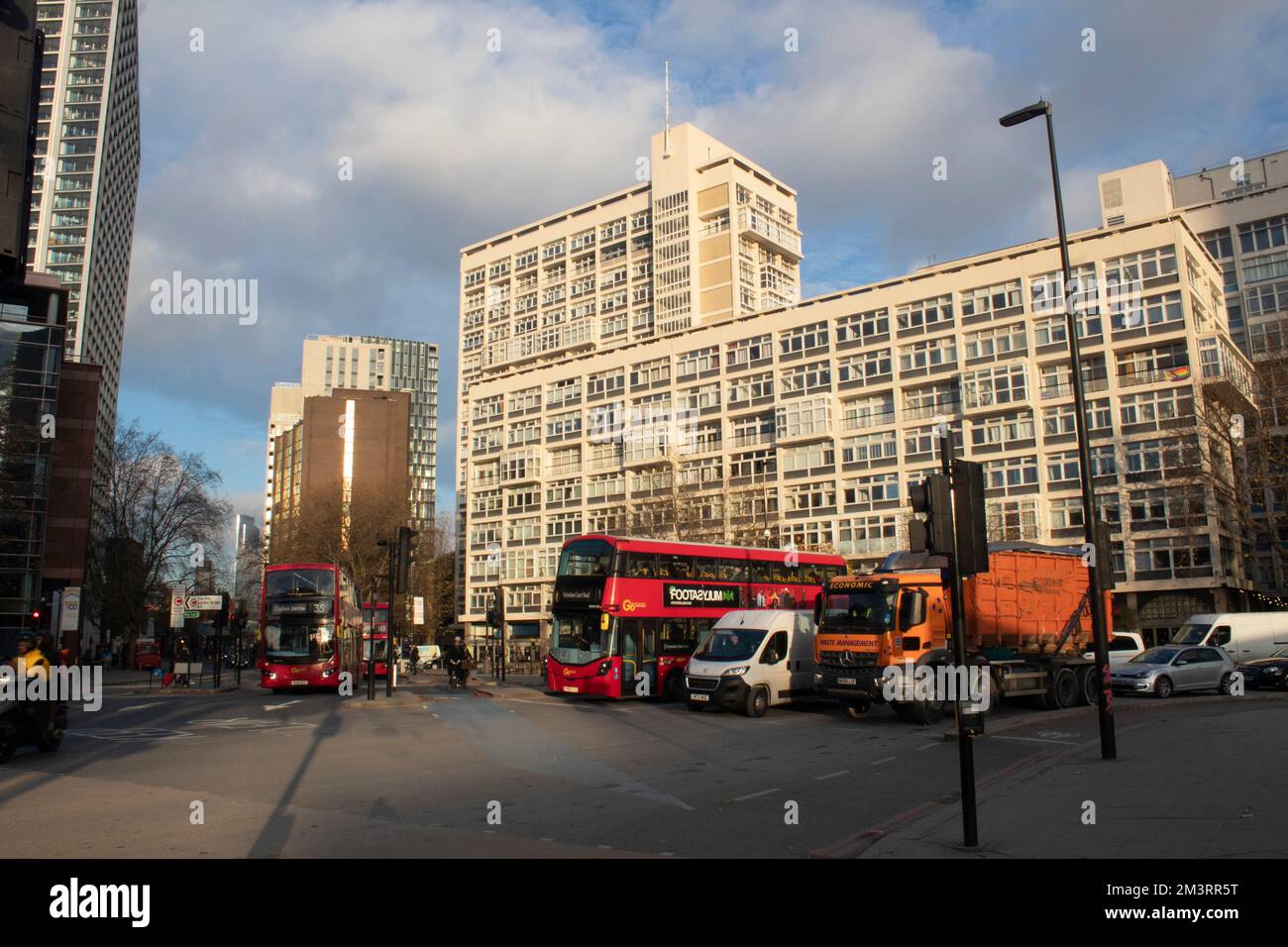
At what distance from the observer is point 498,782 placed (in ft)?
38.9

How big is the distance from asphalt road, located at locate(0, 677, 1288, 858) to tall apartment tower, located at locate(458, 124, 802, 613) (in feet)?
198

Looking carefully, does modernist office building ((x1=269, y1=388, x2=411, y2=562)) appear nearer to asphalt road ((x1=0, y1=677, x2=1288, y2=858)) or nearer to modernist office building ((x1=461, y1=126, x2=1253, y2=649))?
modernist office building ((x1=461, y1=126, x2=1253, y2=649))

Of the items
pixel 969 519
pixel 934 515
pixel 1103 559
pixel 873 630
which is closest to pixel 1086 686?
pixel 873 630

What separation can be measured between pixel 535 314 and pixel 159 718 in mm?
82147

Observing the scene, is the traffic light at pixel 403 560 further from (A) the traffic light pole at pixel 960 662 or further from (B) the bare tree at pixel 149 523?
(B) the bare tree at pixel 149 523

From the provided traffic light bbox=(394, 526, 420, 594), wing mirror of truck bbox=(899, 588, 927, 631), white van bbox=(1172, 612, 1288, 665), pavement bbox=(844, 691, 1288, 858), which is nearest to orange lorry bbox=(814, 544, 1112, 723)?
wing mirror of truck bbox=(899, 588, 927, 631)

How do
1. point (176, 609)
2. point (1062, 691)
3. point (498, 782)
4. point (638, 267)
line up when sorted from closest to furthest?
point (498, 782) → point (1062, 691) → point (176, 609) → point (638, 267)

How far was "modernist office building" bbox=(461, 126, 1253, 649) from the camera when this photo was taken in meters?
51.5

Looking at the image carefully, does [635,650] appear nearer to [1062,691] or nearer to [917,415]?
[1062,691]

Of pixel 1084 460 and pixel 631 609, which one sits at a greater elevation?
pixel 1084 460

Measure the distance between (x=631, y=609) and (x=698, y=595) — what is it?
2.53 m
